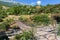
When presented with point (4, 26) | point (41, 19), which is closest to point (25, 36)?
point (4, 26)

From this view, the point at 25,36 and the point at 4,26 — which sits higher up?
the point at 4,26

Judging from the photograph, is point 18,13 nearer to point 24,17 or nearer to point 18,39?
point 24,17

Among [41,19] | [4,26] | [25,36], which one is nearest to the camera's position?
[25,36]

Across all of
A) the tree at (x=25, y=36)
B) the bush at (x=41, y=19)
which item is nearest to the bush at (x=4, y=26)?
the tree at (x=25, y=36)

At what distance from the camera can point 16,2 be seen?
10.5 meters

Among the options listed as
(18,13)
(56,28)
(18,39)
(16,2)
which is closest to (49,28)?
(56,28)

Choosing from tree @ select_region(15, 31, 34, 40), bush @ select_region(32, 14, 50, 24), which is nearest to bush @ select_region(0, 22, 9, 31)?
tree @ select_region(15, 31, 34, 40)

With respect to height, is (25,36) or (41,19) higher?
A: (41,19)

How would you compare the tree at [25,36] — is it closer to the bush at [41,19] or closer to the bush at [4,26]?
the bush at [4,26]

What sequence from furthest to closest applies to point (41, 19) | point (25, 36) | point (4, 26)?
point (41, 19)
point (4, 26)
point (25, 36)

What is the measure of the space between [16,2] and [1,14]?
199 centimetres

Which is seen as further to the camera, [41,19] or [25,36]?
[41,19]

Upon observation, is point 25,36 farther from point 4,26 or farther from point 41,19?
point 41,19

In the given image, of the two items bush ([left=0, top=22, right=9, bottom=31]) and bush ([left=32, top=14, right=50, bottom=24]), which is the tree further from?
bush ([left=32, top=14, right=50, bottom=24])
